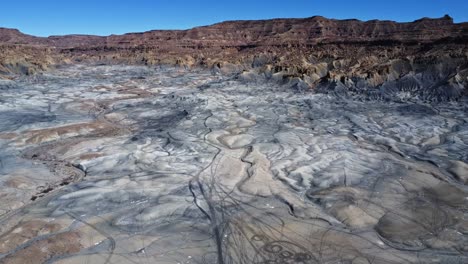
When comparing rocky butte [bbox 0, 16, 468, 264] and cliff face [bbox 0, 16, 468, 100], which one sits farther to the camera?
cliff face [bbox 0, 16, 468, 100]

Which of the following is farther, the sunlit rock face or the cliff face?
the cliff face

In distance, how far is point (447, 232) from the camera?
927 centimetres

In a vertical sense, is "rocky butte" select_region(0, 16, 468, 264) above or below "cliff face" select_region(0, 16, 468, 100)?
below

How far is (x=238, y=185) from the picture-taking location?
12.4m

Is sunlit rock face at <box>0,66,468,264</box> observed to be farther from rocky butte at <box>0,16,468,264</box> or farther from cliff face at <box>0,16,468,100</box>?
cliff face at <box>0,16,468,100</box>

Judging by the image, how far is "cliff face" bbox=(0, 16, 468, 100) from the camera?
86.3 ft

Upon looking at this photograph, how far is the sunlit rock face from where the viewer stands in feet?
28.8

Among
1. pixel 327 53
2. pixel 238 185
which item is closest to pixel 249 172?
pixel 238 185

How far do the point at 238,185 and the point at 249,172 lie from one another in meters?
1.10

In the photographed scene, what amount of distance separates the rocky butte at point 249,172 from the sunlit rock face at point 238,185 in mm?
55

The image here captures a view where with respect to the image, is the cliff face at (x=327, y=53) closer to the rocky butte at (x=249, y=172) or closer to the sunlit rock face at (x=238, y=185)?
the rocky butte at (x=249, y=172)

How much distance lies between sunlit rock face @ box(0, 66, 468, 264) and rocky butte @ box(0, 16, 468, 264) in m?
0.05

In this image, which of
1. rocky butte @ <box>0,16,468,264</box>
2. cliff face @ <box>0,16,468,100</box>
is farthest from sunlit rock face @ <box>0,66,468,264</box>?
cliff face @ <box>0,16,468,100</box>

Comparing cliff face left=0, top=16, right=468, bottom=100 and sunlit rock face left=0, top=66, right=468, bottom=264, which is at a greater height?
cliff face left=0, top=16, right=468, bottom=100
